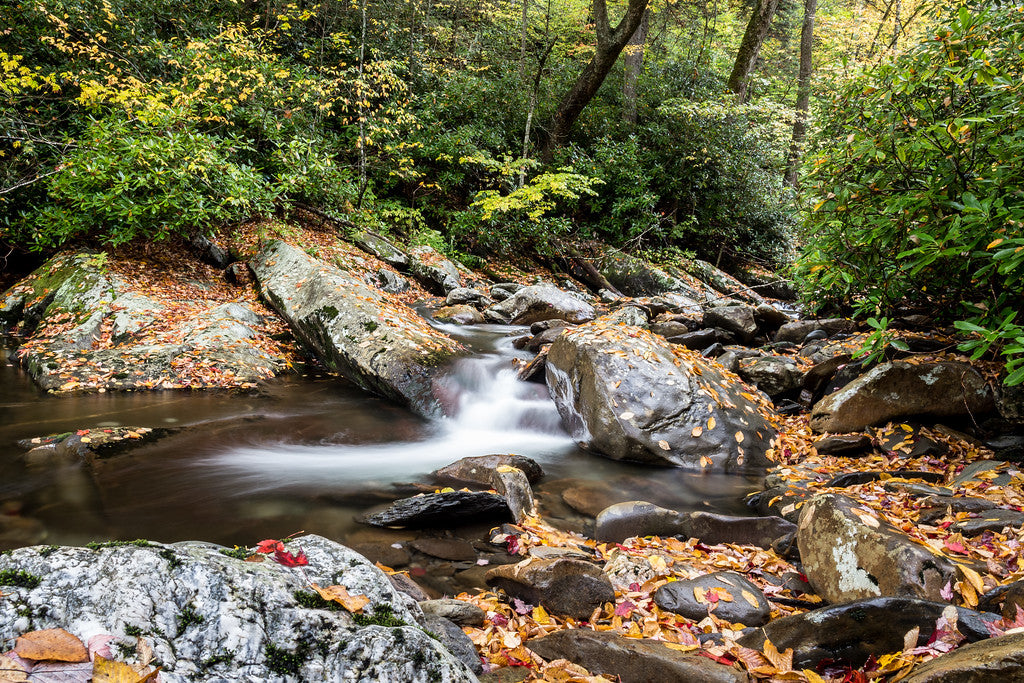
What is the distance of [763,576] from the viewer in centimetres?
342

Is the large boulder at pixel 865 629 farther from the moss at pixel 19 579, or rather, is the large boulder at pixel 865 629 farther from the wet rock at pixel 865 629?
the moss at pixel 19 579

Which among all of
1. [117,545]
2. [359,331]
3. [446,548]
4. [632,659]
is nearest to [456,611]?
[632,659]

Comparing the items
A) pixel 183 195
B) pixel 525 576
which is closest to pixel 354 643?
pixel 525 576

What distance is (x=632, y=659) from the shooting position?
216 cm

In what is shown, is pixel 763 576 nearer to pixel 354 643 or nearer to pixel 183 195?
pixel 354 643

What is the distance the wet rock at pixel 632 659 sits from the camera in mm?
2096

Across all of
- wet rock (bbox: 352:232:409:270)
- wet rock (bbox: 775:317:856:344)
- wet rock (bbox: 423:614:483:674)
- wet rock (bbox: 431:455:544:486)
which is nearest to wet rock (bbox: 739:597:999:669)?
wet rock (bbox: 423:614:483:674)

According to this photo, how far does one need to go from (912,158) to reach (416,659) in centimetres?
588

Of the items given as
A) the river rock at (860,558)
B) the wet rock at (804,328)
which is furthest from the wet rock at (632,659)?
the wet rock at (804,328)

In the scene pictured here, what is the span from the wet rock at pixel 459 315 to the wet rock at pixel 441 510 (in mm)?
6358

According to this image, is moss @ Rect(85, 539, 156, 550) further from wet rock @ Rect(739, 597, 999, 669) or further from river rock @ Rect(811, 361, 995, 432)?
river rock @ Rect(811, 361, 995, 432)

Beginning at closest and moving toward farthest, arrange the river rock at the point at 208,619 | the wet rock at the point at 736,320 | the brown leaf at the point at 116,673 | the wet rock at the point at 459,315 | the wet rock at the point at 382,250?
1. the brown leaf at the point at 116,673
2. the river rock at the point at 208,619
3. the wet rock at the point at 736,320
4. the wet rock at the point at 459,315
5. the wet rock at the point at 382,250

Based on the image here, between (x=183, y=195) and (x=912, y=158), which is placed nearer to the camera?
(x=912, y=158)

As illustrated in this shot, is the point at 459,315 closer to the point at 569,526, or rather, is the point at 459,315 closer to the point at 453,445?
the point at 453,445
